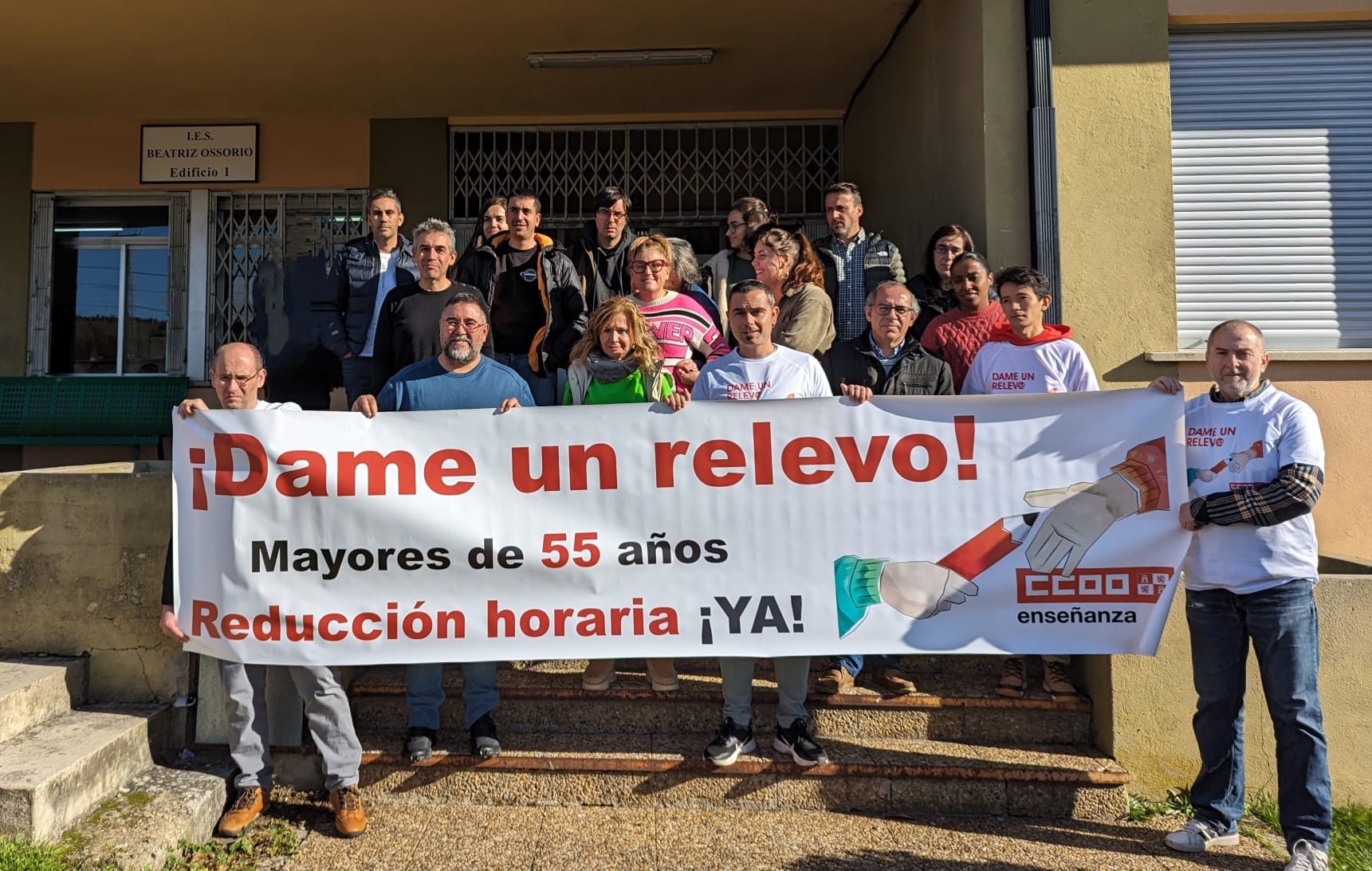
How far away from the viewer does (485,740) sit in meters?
3.70

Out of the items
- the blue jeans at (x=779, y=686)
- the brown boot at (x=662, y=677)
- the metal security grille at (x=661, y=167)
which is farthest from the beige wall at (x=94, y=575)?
the metal security grille at (x=661, y=167)

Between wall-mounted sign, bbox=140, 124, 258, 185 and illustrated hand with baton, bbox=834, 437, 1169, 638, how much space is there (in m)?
7.25

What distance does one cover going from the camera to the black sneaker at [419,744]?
3666 mm

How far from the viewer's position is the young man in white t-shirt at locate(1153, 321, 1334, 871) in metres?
3.21

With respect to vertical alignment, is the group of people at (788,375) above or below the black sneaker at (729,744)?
above

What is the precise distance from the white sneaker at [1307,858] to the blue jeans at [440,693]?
2.91m

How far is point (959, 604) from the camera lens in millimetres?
3514

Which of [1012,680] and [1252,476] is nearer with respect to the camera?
[1252,476]

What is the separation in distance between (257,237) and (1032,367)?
7235 mm

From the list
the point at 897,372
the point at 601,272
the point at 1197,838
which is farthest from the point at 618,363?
the point at 1197,838

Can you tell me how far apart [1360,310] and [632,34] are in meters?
4.93

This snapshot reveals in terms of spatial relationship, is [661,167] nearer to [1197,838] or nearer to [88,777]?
[88,777]

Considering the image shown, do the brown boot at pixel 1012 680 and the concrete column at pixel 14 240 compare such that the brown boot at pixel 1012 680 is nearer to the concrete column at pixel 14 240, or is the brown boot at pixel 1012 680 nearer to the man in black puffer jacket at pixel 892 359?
the man in black puffer jacket at pixel 892 359

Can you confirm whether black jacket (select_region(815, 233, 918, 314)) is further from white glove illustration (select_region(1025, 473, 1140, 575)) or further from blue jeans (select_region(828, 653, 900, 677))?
blue jeans (select_region(828, 653, 900, 677))
